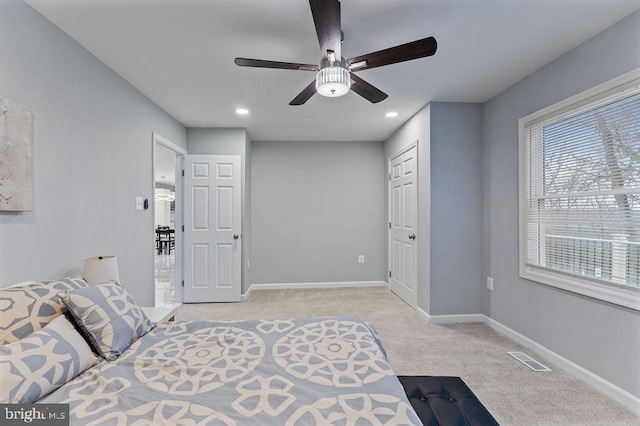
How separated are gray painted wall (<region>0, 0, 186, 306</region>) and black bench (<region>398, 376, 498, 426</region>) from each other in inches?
87.0

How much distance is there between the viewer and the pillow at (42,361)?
1009mm

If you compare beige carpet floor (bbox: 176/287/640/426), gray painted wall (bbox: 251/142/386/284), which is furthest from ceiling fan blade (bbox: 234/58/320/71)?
gray painted wall (bbox: 251/142/386/284)

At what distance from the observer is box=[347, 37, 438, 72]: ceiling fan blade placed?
1.62 metres

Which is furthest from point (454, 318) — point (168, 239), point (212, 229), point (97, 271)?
point (168, 239)

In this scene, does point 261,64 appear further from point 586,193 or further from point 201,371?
point 586,193

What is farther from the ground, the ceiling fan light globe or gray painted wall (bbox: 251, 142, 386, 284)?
the ceiling fan light globe

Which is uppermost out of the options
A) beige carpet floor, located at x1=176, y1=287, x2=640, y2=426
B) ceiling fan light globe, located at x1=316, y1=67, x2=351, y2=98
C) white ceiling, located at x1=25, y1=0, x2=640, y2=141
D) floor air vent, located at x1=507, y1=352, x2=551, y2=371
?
white ceiling, located at x1=25, y1=0, x2=640, y2=141

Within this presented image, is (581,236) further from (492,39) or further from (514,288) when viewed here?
(492,39)

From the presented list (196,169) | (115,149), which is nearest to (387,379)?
(115,149)

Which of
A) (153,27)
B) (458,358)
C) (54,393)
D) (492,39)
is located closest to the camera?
(54,393)

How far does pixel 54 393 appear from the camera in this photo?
3.56ft

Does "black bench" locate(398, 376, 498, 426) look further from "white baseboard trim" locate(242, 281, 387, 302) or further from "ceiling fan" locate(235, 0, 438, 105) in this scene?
"white baseboard trim" locate(242, 281, 387, 302)

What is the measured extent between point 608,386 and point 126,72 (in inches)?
172

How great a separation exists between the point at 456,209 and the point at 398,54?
2.11 metres
